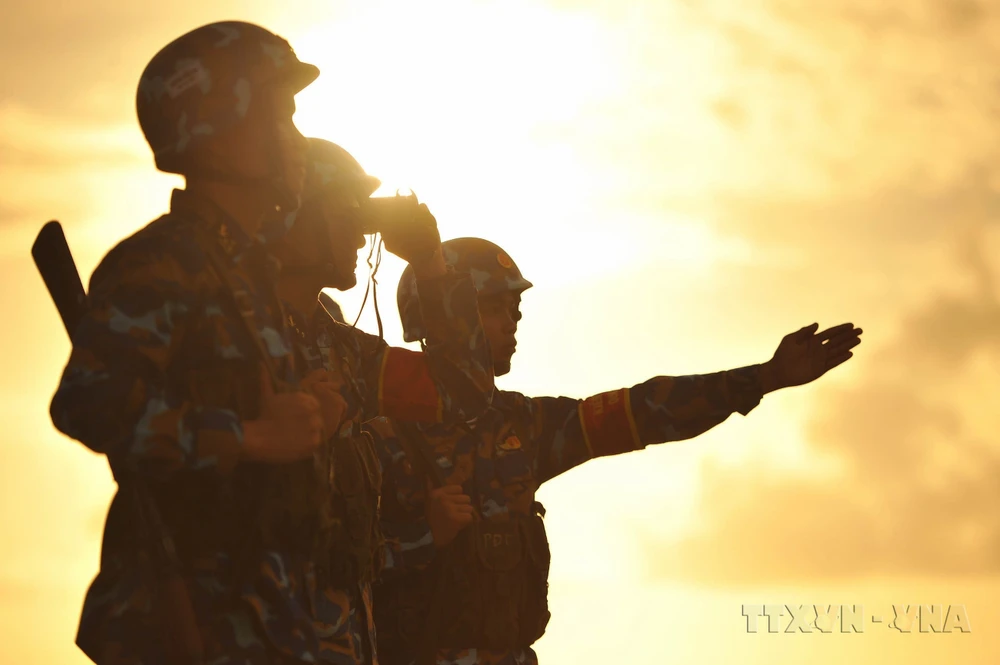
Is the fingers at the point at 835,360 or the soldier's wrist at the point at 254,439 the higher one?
the fingers at the point at 835,360

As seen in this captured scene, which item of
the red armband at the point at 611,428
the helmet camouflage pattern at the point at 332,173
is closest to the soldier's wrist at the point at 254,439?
the helmet camouflage pattern at the point at 332,173

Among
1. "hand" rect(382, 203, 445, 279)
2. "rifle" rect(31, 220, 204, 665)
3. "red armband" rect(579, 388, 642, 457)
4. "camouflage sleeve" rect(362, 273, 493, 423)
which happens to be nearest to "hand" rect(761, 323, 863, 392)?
"red armband" rect(579, 388, 642, 457)

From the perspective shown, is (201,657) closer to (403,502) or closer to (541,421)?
(403,502)

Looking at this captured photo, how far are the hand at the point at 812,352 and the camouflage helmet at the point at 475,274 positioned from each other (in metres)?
1.93

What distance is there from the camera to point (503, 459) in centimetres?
906

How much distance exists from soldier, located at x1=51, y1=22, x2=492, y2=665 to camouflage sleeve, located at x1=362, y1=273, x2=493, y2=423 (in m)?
1.54

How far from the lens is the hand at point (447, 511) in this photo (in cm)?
855

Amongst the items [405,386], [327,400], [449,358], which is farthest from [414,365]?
[327,400]

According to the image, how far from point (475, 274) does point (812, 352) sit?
2.33m

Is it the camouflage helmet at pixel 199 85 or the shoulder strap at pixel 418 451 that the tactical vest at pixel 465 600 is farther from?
the camouflage helmet at pixel 199 85

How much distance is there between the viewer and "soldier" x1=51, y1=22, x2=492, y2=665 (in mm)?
4930

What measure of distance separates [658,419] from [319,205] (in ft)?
10.0

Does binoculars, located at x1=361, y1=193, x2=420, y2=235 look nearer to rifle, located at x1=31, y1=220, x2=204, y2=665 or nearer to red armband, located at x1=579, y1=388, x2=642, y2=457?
rifle, located at x1=31, y1=220, x2=204, y2=665

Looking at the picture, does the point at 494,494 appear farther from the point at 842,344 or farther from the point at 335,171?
the point at 335,171
